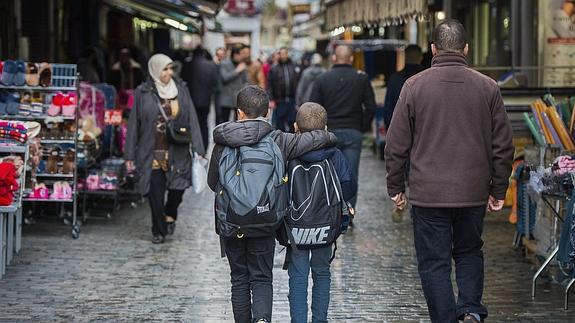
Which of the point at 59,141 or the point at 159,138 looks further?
the point at 59,141

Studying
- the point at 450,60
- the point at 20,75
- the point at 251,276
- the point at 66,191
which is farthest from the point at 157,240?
the point at 450,60

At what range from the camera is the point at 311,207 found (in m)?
7.20

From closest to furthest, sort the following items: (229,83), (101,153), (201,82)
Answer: (101,153), (201,82), (229,83)

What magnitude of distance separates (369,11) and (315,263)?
24.2 ft

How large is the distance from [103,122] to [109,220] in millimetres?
1106

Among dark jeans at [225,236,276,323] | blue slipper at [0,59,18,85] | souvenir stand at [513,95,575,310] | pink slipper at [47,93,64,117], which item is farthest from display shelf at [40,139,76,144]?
dark jeans at [225,236,276,323]

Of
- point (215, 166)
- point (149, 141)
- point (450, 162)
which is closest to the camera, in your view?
point (450, 162)

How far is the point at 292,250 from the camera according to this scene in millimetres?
7301

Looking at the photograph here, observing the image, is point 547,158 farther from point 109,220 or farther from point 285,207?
point 109,220

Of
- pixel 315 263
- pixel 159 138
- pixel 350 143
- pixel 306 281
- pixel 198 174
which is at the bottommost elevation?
pixel 306 281

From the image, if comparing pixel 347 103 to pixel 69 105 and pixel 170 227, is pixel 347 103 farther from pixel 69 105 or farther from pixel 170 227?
pixel 69 105

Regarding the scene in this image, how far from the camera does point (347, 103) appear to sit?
12.2 meters

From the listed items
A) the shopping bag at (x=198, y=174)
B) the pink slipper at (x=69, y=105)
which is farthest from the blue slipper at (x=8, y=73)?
the shopping bag at (x=198, y=174)

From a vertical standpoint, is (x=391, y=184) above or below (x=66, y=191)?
above
